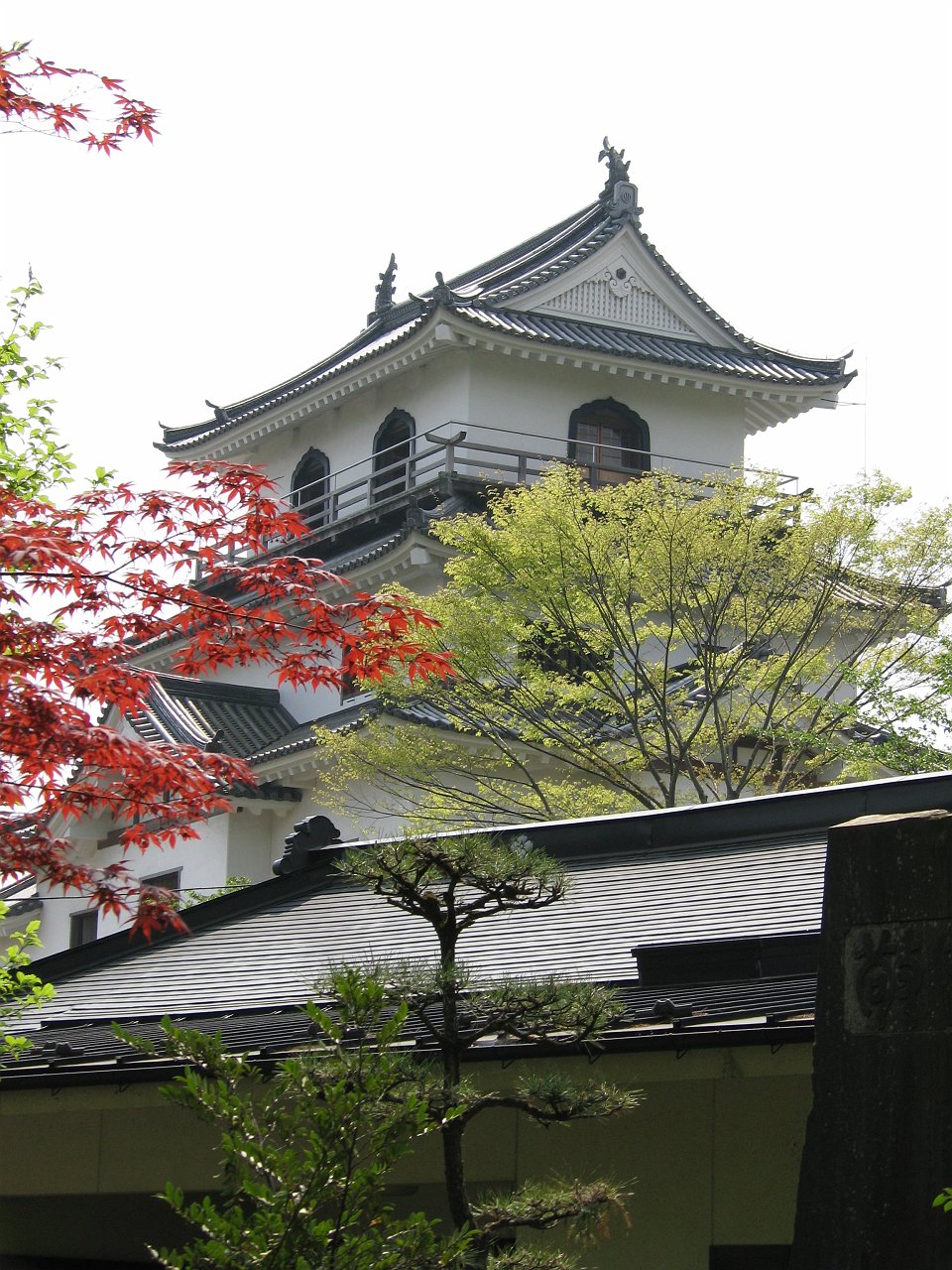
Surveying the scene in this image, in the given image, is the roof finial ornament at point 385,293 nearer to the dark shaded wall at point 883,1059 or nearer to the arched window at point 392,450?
the arched window at point 392,450

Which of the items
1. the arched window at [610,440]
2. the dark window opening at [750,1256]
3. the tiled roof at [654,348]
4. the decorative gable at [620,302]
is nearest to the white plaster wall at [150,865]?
the arched window at [610,440]

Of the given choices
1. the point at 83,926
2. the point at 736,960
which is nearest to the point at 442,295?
the point at 83,926

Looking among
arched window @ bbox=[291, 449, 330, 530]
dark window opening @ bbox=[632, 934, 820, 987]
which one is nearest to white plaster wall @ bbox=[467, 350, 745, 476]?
arched window @ bbox=[291, 449, 330, 530]

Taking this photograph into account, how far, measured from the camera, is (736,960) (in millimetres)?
7234

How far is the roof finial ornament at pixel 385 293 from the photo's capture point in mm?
38688

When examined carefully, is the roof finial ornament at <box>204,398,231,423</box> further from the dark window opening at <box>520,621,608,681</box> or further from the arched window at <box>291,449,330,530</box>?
the dark window opening at <box>520,621,608,681</box>

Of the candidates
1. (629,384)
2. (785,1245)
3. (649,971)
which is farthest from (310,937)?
(629,384)

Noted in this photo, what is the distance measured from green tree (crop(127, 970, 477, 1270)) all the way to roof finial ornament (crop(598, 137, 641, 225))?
30.7 metres

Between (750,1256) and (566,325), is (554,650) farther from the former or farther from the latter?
(750,1256)

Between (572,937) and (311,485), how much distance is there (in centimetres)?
2765

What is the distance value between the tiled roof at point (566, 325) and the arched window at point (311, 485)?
1500 millimetres

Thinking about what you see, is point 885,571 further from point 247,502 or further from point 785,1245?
point 785,1245

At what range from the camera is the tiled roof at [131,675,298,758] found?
2933 cm

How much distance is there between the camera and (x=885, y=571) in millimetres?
22844
